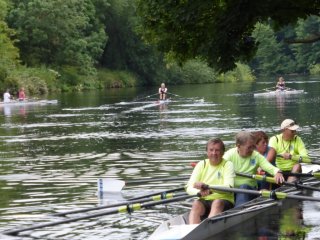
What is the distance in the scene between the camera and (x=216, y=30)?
18.5m

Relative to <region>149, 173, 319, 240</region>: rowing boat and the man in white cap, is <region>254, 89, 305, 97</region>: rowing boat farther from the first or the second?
<region>149, 173, 319, 240</region>: rowing boat

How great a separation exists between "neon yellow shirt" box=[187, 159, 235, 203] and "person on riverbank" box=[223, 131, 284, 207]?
825 millimetres

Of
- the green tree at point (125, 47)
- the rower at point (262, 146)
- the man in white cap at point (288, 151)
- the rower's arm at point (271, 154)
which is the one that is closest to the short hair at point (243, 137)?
the rower at point (262, 146)

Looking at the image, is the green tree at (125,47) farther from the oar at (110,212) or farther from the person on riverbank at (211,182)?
the oar at (110,212)

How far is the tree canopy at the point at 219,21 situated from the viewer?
58.2 feet

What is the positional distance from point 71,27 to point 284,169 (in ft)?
247

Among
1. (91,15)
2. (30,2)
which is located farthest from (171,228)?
(91,15)

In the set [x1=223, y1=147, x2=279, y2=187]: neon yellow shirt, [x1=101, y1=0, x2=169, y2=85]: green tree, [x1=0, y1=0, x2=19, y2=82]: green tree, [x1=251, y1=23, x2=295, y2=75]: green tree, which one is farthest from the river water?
[x1=251, y1=23, x2=295, y2=75]: green tree

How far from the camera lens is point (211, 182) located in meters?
13.4

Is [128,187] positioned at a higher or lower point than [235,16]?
lower

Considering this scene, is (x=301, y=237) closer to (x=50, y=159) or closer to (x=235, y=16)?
(x=235, y=16)

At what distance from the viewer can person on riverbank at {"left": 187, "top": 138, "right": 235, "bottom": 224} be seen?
1309 cm

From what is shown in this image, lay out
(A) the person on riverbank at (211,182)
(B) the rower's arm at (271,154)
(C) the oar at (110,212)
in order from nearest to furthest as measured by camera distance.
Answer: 1. (C) the oar at (110,212)
2. (A) the person on riverbank at (211,182)
3. (B) the rower's arm at (271,154)

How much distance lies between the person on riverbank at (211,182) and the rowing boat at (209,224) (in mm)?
170
